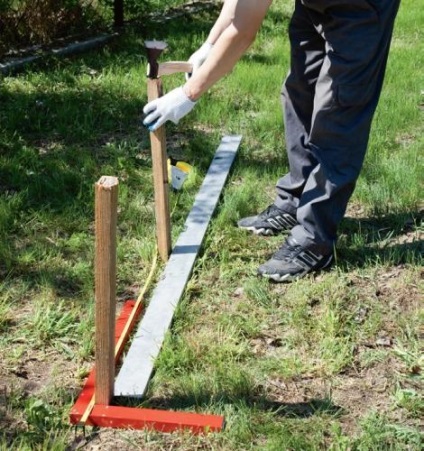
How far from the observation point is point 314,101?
3.28 metres

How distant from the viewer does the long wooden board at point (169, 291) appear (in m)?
2.73

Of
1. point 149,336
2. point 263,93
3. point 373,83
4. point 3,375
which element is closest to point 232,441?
point 149,336

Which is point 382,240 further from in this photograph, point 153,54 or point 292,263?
point 153,54

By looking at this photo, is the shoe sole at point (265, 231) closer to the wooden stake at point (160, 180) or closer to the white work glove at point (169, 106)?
the wooden stake at point (160, 180)

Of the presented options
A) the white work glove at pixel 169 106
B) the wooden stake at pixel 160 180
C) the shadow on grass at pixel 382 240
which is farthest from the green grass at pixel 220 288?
the white work glove at pixel 169 106

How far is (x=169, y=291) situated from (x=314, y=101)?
43.3 inches

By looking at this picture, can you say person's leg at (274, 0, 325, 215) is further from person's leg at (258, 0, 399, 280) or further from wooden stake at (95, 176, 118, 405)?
wooden stake at (95, 176, 118, 405)

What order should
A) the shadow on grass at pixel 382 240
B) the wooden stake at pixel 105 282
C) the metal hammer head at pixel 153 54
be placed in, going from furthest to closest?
1. the shadow on grass at pixel 382 240
2. the metal hammer head at pixel 153 54
3. the wooden stake at pixel 105 282

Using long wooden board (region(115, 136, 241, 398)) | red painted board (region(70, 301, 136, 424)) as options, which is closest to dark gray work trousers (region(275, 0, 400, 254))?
long wooden board (region(115, 136, 241, 398))

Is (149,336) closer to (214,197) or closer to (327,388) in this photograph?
(327,388)

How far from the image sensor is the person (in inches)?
116

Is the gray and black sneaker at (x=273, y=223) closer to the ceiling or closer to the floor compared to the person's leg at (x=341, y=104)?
closer to the floor

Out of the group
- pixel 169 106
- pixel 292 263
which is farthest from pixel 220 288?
pixel 169 106

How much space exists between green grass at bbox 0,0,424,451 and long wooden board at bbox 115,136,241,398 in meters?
0.05
